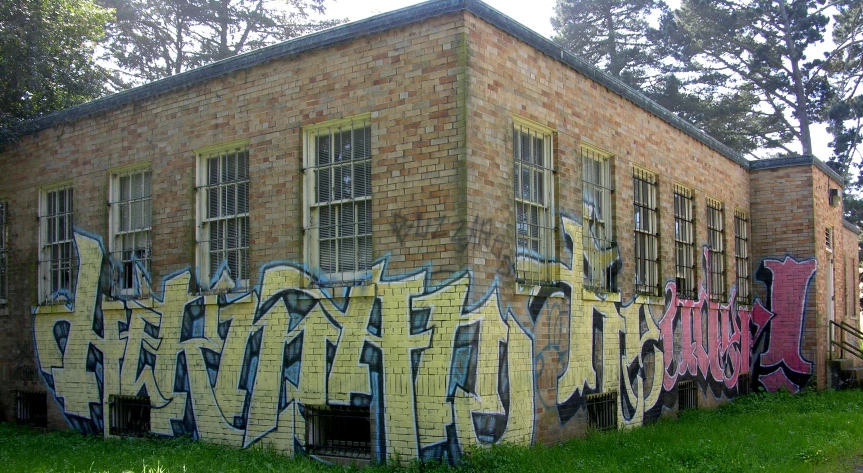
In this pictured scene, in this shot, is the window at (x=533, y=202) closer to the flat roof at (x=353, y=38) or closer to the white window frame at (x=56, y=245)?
the flat roof at (x=353, y=38)

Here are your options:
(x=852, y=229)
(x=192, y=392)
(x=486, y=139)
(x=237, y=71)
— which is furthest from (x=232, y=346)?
(x=852, y=229)

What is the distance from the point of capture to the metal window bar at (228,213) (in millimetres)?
10844

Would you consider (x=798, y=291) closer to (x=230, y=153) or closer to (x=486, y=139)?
(x=486, y=139)

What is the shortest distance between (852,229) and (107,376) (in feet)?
63.2

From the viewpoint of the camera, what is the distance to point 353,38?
9805mm

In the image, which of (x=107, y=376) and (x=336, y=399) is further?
(x=107, y=376)

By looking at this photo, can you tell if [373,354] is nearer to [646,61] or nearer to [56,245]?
[56,245]

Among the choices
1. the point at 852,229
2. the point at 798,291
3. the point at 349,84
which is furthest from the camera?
the point at 852,229

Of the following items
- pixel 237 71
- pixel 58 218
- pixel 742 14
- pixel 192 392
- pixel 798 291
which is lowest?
pixel 192 392

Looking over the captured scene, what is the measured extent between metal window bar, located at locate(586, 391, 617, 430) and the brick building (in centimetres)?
5

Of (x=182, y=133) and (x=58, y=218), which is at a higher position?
(x=182, y=133)

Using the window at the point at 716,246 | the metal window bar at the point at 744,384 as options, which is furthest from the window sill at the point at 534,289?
the metal window bar at the point at 744,384

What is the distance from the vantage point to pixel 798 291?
17062mm

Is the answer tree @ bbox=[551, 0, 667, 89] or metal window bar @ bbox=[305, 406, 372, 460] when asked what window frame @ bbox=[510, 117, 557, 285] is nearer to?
metal window bar @ bbox=[305, 406, 372, 460]
